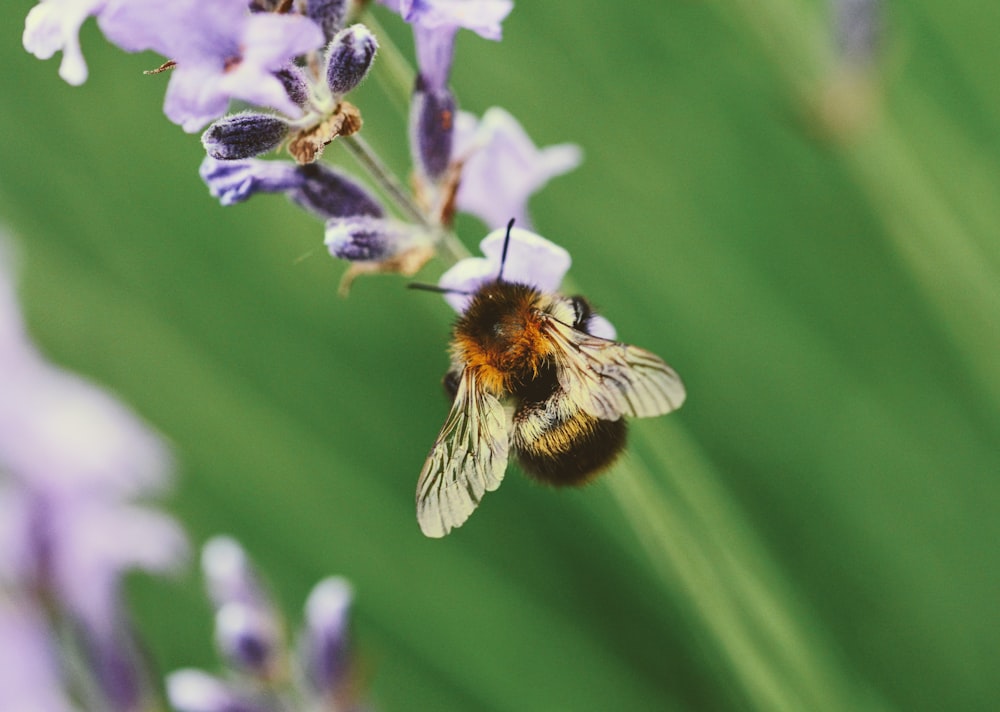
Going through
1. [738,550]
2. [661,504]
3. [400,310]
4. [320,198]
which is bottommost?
[738,550]

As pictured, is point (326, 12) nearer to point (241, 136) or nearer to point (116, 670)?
point (241, 136)

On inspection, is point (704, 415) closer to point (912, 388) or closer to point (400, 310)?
point (912, 388)

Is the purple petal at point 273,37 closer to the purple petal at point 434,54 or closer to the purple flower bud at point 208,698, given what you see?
the purple petal at point 434,54

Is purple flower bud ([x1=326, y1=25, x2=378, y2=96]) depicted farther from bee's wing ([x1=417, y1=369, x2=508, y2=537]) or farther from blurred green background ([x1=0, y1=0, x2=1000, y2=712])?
blurred green background ([x1=0, y1=0, x2=1000, y2=712])

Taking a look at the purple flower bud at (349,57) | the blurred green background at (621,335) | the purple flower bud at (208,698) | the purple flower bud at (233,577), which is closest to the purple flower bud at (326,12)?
the purple flower bud at (349,57)

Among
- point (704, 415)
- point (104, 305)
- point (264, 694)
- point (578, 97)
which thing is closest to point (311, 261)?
point (104, 305)

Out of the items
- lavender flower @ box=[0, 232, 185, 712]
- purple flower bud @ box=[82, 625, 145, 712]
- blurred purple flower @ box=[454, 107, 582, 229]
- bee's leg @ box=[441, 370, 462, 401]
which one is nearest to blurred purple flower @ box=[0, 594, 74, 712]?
lavender flower @ box=[0, 232, 185, 712]

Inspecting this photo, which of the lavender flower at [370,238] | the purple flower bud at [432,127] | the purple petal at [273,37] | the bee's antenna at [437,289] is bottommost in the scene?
the bee's antenna at [437,289]
